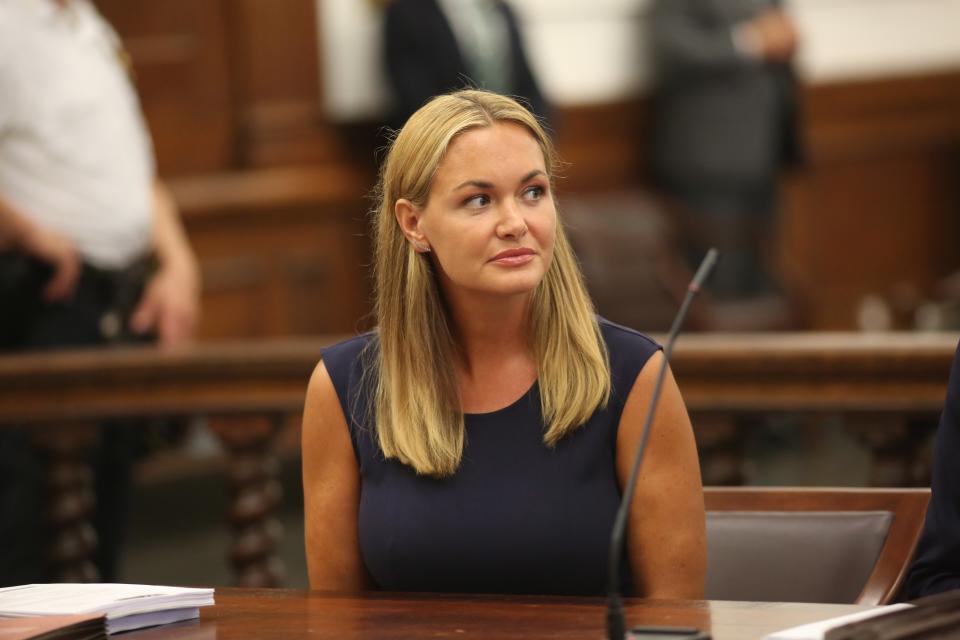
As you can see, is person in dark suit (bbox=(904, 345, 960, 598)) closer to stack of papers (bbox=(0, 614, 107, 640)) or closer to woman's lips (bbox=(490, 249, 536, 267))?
woman's lips (bbox=(490, 249, 536, 267))

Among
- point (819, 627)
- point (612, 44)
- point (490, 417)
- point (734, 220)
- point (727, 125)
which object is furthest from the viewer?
point (612, 44)

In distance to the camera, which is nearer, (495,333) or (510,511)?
(510,511)

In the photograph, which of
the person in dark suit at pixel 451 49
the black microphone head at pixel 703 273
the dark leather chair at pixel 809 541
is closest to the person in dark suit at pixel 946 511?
the dark leather chair at pixel 809 541

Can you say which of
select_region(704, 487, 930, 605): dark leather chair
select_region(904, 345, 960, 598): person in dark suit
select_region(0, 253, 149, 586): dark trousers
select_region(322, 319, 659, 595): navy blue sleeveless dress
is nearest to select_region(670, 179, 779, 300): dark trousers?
select_region(0, 253, 149, 586): dark trousers

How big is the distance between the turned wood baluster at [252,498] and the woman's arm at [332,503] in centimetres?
120

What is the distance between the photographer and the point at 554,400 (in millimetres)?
2359

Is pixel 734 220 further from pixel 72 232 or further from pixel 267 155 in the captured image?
pixel 72 232

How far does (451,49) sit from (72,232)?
2.38 metres

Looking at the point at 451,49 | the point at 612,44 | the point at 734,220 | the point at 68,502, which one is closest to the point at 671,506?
the point at 68,502

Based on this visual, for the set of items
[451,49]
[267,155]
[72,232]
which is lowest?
[72,232]

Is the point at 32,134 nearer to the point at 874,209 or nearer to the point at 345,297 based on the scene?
the point at 345,297

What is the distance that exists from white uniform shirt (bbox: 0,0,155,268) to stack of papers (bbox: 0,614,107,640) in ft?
6.60

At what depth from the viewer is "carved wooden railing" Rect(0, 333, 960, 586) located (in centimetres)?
342

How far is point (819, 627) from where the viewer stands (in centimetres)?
181
